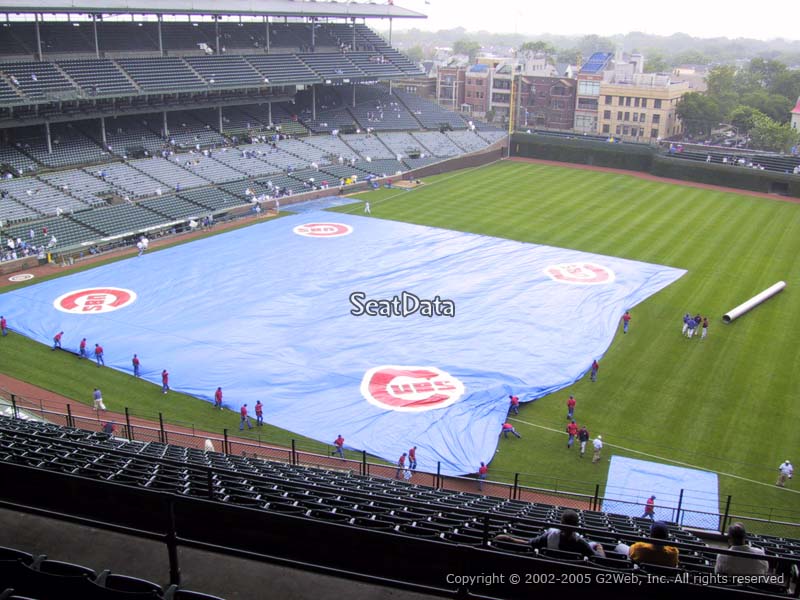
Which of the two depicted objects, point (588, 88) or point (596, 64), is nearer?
point (588, 88)

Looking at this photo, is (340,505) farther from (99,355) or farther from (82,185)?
(82,185)

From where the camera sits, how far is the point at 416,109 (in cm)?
7912

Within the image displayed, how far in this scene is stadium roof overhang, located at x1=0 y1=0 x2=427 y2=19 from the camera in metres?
46.8

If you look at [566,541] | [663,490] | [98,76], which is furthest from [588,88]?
[566,541]

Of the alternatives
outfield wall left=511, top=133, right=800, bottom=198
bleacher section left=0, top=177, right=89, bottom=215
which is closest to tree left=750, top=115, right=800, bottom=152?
outfield wall left=511, top=133, right=800, bottom=198

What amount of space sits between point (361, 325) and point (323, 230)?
1641 cm

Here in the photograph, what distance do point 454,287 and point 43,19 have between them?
38927 millimetres

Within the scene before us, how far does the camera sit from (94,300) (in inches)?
1313

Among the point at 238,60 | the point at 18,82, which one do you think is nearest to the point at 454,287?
the point at 18,82

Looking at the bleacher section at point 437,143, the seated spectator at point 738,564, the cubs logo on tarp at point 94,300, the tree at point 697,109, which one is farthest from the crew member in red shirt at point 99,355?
the tree at point 697,109

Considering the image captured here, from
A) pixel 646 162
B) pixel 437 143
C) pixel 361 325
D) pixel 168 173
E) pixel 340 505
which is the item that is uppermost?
pixel 340 505

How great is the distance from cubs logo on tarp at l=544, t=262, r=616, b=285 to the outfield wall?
97.0ft

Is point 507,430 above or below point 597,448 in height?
below

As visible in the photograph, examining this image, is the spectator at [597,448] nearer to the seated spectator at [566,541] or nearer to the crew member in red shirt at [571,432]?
the crew member in red shirt at [571,432]
